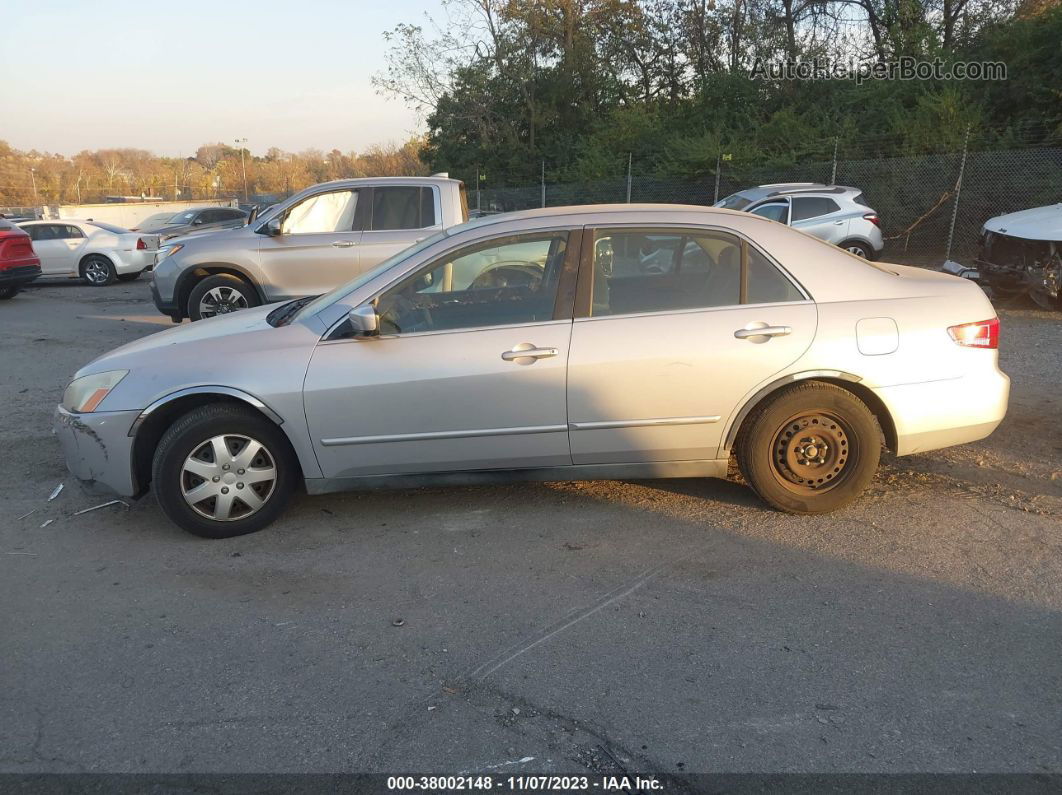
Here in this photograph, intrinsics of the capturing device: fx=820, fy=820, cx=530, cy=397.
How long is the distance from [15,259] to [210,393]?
13.0 metres

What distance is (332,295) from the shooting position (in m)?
4.66

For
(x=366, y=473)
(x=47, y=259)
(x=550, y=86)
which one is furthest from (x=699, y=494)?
(x=550, y=86)

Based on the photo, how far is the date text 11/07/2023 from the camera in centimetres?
251

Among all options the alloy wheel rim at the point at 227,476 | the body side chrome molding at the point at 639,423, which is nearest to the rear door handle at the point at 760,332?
the body side chrome molding at the point at 639,423

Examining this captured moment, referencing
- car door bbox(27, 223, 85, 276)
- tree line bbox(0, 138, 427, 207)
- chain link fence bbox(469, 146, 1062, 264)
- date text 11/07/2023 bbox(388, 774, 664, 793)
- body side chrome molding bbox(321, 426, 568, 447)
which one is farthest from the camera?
tree line bbox(0, 138, 427, 207)

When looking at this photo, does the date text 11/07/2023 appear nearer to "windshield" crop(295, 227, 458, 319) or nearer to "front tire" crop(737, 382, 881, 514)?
"front tire" crop(737, 382, 881, 514)

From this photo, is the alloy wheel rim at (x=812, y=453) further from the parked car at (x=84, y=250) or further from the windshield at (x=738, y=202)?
the parked car at (x=84, y=250)

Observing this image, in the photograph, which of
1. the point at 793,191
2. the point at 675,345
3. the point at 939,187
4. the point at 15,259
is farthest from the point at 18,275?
the point at 939,187

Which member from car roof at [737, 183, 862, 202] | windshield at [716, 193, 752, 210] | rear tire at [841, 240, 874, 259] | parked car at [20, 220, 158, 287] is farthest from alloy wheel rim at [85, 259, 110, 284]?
rear tire at [841, 240, 874, 259]

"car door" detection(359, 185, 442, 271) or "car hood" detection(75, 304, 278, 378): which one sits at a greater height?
"car door" detection(359, 185, 442, 271)

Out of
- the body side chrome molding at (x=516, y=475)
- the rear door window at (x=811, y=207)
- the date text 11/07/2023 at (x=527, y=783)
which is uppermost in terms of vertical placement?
the rear door window at (x=811, y=207)

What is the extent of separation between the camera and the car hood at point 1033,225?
9.72 meters

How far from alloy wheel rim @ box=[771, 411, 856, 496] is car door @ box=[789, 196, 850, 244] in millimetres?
10654

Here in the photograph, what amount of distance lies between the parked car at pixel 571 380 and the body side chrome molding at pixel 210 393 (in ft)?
0.04
